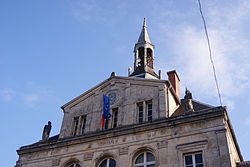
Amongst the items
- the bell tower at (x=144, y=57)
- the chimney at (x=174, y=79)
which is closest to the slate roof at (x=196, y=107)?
the chimney at (x=174, y=79)

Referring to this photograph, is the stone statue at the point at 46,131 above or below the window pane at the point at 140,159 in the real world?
above

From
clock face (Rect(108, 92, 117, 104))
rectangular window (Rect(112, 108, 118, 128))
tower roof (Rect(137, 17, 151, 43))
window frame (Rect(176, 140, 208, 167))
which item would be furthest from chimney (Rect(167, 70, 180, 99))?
window frame (Rect(176, 140, 208, 167))

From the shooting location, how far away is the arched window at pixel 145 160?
17.9 meters

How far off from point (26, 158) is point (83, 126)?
370cm

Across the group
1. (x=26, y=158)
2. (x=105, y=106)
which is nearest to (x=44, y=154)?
(x=26, y=158)

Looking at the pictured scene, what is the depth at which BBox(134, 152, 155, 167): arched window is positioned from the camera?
17938mm

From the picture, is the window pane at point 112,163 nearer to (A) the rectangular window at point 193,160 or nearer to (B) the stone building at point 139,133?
(B) the stone building at point 139,133

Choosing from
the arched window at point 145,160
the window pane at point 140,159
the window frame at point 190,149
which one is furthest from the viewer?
the window pane at point 140,159

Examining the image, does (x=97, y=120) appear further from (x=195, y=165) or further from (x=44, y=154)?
(x=195, y=165)

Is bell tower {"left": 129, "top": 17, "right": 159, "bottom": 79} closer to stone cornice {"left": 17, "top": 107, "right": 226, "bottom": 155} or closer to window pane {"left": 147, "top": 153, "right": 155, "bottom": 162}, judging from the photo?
stone cornice {"left": 17, "top": 107, "right": 226, "bottom": 155}

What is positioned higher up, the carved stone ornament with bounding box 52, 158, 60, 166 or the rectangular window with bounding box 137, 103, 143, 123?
the rectangular window with bounding box 137, 103, 143, 123

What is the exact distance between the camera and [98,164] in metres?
19.2

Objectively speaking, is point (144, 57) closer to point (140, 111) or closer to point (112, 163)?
point (140, 111)

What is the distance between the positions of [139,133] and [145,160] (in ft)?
4.74
